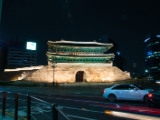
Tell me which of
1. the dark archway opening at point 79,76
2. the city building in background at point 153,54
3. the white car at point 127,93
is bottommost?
the white car at point 127,93

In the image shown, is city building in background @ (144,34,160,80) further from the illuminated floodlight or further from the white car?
the white car

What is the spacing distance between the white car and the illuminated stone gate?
39.6m

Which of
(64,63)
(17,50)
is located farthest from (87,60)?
(17,50)

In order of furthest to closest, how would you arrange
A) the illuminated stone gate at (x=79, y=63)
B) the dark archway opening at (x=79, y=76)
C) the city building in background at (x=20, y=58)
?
1. the city building in background at (x=20, y=58)
2. the dark archway opening at (x=79, y=76)
3. the illuminated stone gate at (x=79, y=63)

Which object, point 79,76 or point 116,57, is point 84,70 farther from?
point 116,57

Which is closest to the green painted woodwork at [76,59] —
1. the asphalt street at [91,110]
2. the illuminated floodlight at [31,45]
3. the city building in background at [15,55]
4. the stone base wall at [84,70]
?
the stone base wall at [84,70]

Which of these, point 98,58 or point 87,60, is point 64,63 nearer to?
point 87,60

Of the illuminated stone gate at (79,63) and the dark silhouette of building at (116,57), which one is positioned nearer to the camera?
the illuminated stone gate at (79,63)

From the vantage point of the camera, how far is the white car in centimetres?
1488

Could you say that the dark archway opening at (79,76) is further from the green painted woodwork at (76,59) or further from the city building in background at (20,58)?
the city building in background at (20,58)

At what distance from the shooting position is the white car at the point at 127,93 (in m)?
14.9

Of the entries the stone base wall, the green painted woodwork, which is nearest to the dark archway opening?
the stone base wall

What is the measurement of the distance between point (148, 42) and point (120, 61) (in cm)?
2268

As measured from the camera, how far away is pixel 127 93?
614 inches
